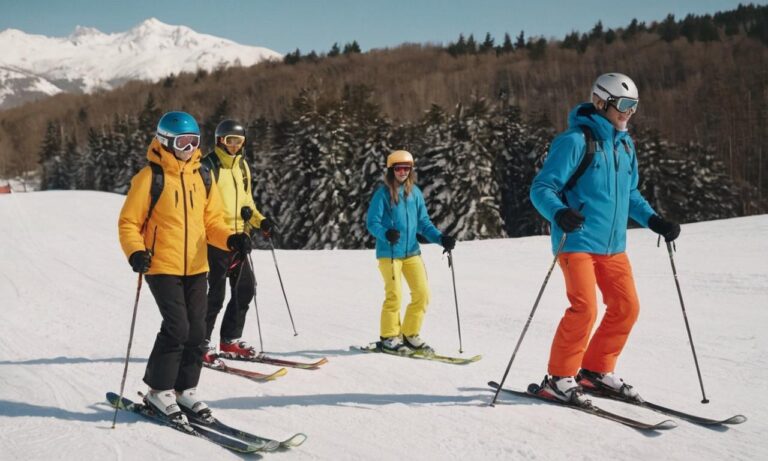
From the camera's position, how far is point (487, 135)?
34438 mm

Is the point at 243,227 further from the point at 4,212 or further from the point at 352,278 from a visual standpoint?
the point at 4,212

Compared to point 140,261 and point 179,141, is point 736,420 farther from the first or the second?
point 179,141

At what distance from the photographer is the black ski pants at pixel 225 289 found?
6051 mm

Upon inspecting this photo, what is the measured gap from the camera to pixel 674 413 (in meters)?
4.49

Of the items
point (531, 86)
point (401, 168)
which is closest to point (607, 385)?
point (401, 168)

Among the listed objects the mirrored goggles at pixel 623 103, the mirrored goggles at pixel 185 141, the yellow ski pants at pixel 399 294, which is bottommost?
the yellow ski pants at pixel 399 294

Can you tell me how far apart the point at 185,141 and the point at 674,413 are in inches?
155

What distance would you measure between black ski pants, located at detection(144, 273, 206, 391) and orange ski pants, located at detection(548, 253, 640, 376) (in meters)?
2.62

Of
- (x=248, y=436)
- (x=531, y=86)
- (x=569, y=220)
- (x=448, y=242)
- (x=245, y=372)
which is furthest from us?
(x=531, y=86)

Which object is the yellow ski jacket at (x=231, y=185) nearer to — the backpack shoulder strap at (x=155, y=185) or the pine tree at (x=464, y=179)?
the backpack shoulder strap at (x=155, y=185)

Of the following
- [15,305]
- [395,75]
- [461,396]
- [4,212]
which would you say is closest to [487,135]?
[4,212]

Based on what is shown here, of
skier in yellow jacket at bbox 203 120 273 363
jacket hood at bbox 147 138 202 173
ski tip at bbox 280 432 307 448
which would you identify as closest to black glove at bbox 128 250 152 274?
jacket hood at bbox 147 138 202 173

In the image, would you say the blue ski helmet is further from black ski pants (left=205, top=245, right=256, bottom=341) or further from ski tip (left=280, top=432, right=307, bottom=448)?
ski tip (left=280, top=432, right=307, bottom=448)

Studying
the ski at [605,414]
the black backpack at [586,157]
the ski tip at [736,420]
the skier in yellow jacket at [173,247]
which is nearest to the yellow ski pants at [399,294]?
the ski at [605,414]
